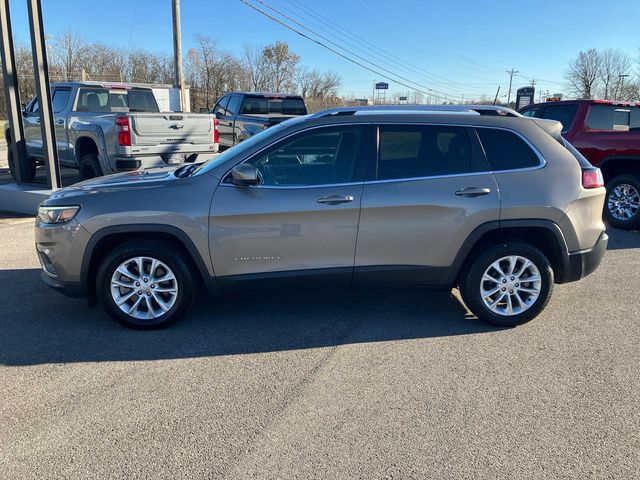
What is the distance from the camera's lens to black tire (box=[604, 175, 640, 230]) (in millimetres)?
8047

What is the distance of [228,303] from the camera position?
16.1ft

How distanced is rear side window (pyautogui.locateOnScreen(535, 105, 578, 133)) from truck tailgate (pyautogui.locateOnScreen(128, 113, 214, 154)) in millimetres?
6026

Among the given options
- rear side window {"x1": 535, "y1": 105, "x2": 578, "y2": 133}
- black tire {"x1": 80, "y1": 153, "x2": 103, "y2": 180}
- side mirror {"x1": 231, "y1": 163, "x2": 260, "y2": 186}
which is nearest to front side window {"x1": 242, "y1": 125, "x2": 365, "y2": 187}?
side mirror {"x1": 231, "y1": 163, "x2": 260, "y2": 186}

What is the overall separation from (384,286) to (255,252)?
43.6 inches

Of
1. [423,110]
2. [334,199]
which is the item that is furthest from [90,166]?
[423,110]

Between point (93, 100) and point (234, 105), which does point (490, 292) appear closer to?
point (93, 100)

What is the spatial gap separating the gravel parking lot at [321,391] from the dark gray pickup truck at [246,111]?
911cm

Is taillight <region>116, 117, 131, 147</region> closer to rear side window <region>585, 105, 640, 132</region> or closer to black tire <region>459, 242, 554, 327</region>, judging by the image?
black tire <region>459, 242, 554, 327</region>

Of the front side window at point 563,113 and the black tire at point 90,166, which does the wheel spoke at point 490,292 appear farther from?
the black tire at point 90,166

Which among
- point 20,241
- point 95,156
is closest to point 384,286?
point 20,241

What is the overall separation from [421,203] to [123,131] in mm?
6225

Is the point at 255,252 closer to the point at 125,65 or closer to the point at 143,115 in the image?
the point at 143,115

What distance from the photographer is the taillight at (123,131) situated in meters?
8.57

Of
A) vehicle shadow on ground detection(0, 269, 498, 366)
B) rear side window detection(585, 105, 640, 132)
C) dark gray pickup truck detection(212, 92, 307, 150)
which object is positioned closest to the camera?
vehicle shadow on ground detection(0, 269, 498, 366)
